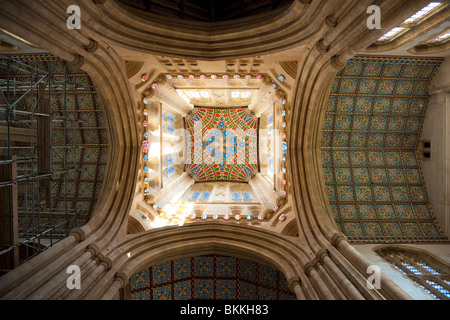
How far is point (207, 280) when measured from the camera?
11633mm

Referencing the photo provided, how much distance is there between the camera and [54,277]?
6.06m

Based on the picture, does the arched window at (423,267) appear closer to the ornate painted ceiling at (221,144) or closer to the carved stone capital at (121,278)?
the ornate painted ceiling at (221,144)

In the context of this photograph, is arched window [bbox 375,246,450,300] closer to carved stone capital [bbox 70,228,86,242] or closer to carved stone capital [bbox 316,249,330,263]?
carved stone capital [bbox 316,249,330,263]

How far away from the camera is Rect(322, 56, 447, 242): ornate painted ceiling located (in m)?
11.0

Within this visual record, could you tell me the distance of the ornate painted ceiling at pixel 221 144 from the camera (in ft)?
57.0

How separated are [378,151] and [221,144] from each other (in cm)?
Result: 931

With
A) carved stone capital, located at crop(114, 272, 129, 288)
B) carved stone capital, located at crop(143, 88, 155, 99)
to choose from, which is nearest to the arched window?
carved stone capital, located at crop(114, 272, 129, 288)

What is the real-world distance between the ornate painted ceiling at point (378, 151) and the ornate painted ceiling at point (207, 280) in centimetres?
406

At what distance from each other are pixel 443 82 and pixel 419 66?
1061mm

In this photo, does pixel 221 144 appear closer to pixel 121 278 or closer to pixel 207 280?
pixel 207 280

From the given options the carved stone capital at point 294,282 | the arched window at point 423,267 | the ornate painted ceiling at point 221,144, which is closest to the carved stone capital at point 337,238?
the carved stone capital at point 294,282

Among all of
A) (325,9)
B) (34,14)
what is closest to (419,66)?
(325,9)

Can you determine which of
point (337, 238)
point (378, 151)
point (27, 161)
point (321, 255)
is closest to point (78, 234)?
point (27, 161)

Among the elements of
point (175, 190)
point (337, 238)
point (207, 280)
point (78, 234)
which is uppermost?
point (175, 190)
